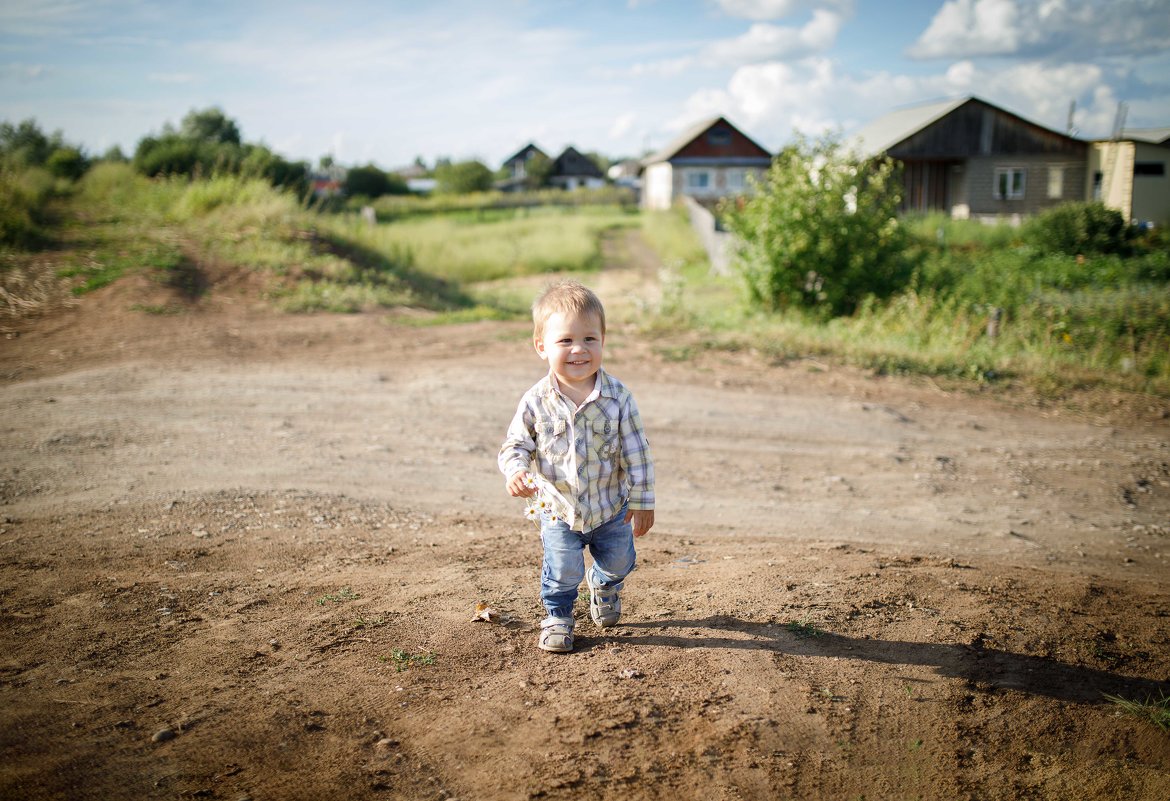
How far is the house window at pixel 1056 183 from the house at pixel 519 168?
56448 millimetres

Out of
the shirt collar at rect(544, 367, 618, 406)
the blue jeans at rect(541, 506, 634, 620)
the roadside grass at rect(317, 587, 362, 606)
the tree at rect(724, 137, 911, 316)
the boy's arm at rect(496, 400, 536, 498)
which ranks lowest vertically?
the roadside grass at rect(317, 587, 362, 606)

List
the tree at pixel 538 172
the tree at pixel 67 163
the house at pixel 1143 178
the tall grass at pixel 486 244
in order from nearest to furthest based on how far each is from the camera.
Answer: the tall grass at pixel 486 244
the tree at pixel 67 163
the house at pixel 1143 178
the tree at pixel 538 172

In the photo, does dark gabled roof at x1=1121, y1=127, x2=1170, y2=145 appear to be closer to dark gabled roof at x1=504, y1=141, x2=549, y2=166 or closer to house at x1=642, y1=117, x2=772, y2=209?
house at x1=642, y1=117, x2=772, y2=209

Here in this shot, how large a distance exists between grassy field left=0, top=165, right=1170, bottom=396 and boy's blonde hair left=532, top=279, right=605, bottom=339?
22.1 feet

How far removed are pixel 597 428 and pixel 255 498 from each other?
3148 millimetres

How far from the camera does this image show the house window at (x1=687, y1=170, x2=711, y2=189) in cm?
5372

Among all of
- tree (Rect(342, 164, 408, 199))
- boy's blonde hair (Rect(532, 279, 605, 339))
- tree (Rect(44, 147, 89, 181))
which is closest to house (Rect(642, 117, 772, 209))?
tree (Rect(342, 164, 408, 199))

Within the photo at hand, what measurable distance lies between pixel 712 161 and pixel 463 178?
20649mm

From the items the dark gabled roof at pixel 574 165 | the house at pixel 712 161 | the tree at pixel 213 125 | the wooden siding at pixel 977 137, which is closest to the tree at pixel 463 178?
the house at pixel 712 161

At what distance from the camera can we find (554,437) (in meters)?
3.29

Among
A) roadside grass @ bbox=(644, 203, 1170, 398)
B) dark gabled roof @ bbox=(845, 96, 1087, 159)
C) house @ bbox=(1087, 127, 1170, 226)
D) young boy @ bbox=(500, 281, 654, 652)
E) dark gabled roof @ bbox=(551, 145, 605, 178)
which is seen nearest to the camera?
young boy @ bbox=(500, 281, 654, 652)

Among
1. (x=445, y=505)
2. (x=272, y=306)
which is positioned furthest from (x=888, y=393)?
(x=272, y=306)

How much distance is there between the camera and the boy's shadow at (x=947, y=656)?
3146 mm

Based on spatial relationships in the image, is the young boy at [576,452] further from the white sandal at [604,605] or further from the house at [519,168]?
the house at [519,168]
